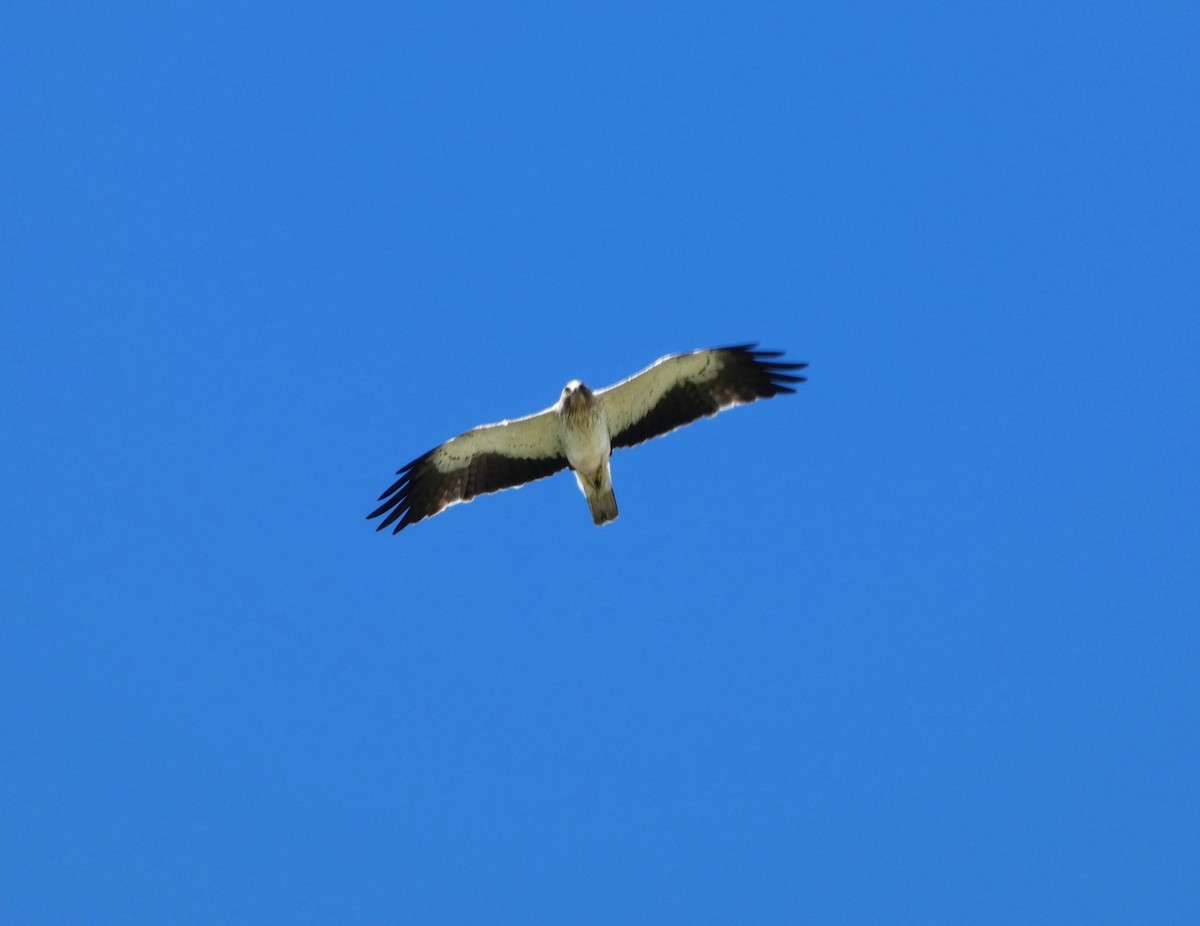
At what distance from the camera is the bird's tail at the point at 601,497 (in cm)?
1892

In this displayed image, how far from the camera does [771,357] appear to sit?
19125 mm

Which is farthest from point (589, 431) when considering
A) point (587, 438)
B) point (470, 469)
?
point (470, 469)

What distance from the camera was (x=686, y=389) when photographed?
19.4 metres

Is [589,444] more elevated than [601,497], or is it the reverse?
[589,444]

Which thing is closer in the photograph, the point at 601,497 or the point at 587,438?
the point at 587,438

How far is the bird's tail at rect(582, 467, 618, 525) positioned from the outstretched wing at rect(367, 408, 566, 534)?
2.45 ft

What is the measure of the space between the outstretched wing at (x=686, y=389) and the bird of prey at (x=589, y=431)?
0.01 metres

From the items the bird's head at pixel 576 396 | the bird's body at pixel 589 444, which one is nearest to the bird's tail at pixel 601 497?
the bird's body at pixel 589 444

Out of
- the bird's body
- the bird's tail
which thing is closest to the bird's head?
the bird's body

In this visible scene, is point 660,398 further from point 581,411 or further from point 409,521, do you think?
point 409,521

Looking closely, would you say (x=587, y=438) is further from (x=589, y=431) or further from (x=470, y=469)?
(x=470, y=469)

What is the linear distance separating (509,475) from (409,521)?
4.48ft

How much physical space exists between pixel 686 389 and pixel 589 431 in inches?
54.1

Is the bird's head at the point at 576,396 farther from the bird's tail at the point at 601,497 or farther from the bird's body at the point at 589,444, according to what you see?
the bird's tail at the point at 601,497
